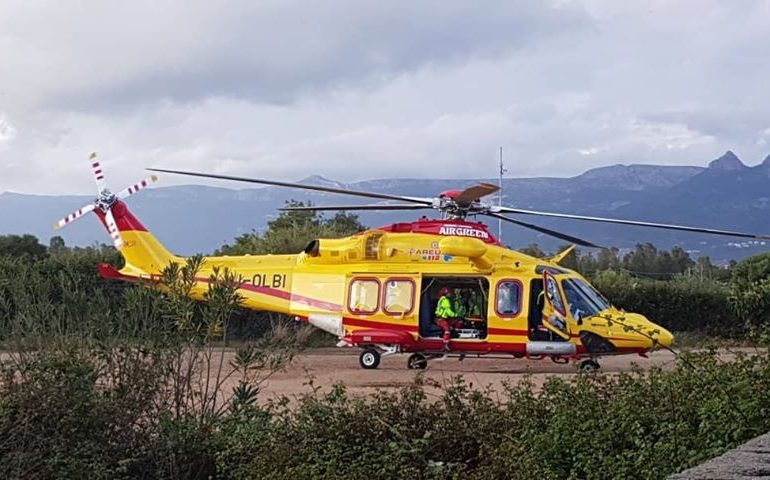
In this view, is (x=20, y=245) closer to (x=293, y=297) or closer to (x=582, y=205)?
(x=293, y=297)

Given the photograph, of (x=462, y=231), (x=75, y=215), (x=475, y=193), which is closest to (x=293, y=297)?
(x=462, y=231)

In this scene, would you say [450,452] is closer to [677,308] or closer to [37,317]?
[37,317]

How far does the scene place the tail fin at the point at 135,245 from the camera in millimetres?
19422

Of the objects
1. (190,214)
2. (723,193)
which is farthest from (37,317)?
(190,214)

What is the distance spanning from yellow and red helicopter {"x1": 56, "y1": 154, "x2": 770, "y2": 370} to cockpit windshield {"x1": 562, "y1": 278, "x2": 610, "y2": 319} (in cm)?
2

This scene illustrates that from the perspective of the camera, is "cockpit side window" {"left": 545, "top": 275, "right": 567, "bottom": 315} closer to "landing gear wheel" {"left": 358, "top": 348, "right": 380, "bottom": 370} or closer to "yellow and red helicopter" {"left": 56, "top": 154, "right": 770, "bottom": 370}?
"yellow and red helicopter" {"left": 56, "top": 154, "right": 770, "bottom": 370}

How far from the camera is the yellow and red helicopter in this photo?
17.0 meters

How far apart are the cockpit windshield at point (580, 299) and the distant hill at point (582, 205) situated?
8622 centimetres

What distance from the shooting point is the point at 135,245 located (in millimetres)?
19500

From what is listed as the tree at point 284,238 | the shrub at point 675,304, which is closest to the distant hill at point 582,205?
the tree at point 284,238

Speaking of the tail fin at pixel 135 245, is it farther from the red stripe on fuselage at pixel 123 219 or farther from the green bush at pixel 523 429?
the green bush at pixel 523 429

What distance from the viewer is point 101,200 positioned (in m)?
19.5

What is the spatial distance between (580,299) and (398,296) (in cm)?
304

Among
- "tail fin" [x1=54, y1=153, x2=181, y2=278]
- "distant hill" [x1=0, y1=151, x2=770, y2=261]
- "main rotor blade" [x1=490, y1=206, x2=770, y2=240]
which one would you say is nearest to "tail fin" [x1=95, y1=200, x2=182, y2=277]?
"tail fin" [x1=54, y1=153, x2=181, y2=278]
